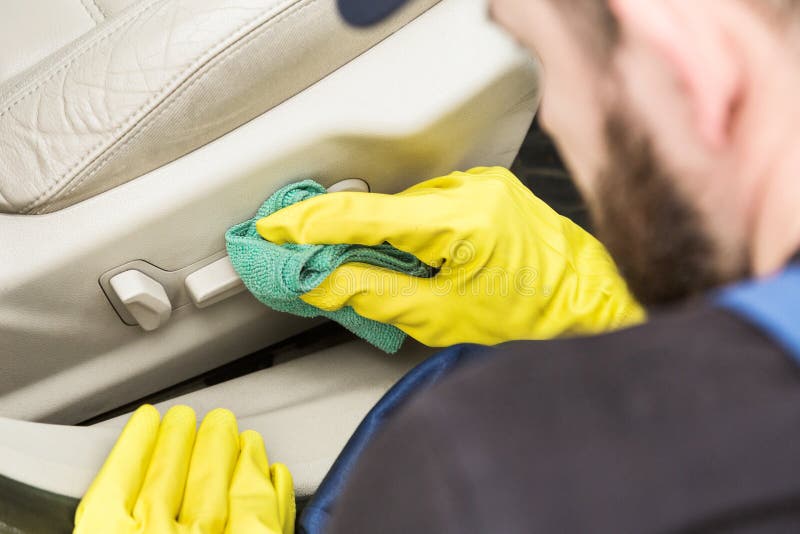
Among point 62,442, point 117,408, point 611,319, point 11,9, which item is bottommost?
point 611,319

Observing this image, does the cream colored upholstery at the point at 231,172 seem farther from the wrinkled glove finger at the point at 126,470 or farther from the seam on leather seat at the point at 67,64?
the wrinkled glove finger at the point at 126,470

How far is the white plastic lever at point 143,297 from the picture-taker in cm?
88

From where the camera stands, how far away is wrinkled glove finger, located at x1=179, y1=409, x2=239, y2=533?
0.75 meters

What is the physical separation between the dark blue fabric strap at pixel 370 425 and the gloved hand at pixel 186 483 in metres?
0.04

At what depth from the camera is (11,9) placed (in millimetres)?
966

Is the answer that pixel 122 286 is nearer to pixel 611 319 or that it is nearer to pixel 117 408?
pixel 117 408

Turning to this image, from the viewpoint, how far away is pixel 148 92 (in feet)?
2.70

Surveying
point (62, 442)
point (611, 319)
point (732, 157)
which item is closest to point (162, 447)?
point (62, 442)

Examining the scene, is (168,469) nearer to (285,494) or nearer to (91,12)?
(285,494)

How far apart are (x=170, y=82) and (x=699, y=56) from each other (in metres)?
0.60

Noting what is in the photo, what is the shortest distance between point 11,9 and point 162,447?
601mm

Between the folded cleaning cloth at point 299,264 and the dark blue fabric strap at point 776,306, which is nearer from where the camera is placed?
the dark blue fabric strap at point 776,306

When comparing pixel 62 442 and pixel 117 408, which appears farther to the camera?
pixel 117 408

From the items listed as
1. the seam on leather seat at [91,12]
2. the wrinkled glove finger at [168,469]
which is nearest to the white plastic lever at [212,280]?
the wrinkled glove finger at [168,469]
